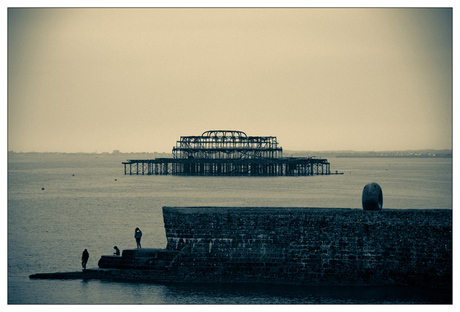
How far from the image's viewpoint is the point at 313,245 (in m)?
19.0

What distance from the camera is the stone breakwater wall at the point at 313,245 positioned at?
18.6 m

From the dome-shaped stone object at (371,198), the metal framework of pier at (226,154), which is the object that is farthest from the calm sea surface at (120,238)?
the metal framework of pier at (226,154)

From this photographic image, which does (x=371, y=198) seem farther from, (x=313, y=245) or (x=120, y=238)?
(x=120, y=238)

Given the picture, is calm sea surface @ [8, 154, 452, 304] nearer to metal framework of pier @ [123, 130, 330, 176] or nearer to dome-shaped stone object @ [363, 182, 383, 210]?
dome-shaped stone object @ [363, 182, 383, 210]

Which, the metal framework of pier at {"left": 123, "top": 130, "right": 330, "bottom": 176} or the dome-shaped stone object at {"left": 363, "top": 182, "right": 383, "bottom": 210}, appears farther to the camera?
the metal framework of pier at {"left": 123, "top": 130, "right": 330, "bottom": 176}

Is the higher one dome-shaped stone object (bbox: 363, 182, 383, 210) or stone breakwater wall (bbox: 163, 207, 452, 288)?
dome-shaped stone object (bbox: 363, 182, 383, 210)

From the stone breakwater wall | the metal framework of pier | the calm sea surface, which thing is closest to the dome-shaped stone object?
the stone breakwater wall

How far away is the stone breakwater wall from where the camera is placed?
18.6m

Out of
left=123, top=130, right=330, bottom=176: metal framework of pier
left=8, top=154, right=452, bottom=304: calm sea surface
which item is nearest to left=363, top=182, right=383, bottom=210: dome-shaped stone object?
left=8, top=154, right=452, bottom=304: calm sea surface

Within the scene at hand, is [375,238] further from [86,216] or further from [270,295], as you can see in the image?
[86,216]

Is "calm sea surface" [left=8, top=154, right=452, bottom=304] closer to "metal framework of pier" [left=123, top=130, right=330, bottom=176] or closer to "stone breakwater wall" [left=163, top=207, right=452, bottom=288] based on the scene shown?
"stone breakwater wall" [left=163, top=207, right=452, bottom=288]

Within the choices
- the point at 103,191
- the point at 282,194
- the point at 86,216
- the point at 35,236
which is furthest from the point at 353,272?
the point at 103,191

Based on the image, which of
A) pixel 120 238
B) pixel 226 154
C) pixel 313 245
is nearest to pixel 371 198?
pixel 313 245

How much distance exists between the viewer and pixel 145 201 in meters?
62.4
